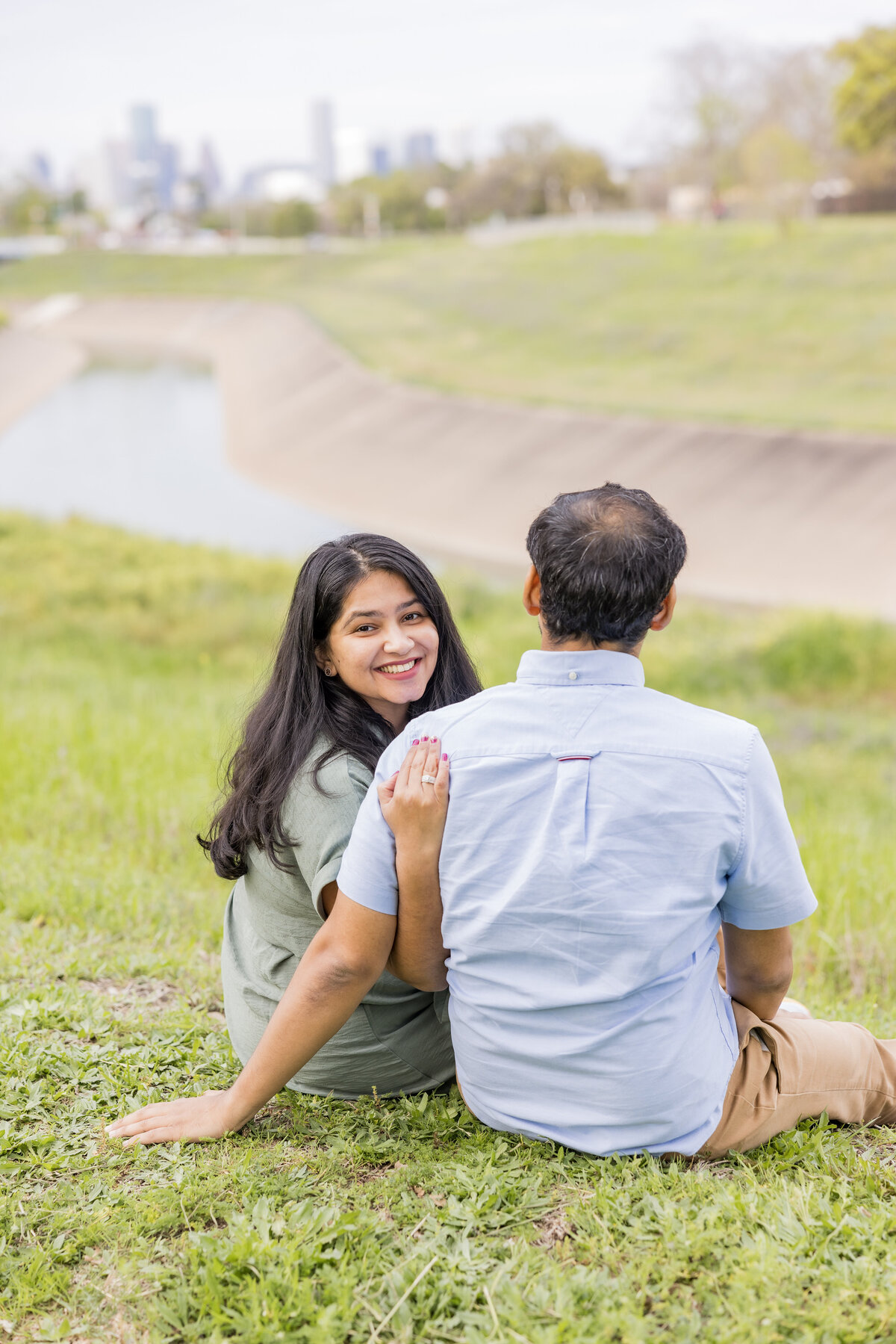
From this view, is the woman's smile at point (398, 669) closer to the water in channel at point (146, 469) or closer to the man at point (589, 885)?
the man at point (589, 885)

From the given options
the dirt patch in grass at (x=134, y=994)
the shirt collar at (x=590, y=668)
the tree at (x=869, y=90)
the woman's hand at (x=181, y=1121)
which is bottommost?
the dirt patch in grass at (x=134, y=994)

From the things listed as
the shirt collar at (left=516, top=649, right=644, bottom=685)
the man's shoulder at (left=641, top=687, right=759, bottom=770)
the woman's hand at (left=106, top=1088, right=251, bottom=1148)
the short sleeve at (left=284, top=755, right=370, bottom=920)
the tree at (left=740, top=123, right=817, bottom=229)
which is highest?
the tree at (left=740, top=123, right=817, bottom=229)

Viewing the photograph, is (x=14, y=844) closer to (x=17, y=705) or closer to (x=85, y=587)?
(x=17, y=705)

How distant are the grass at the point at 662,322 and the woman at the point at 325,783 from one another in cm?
2258

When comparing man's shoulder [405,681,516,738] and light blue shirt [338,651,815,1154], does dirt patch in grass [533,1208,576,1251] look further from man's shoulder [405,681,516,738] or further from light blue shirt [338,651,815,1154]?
man's shoulder [405,681,516,738]

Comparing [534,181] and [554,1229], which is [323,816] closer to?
[554,1229]

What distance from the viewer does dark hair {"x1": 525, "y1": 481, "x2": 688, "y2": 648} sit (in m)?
2.06

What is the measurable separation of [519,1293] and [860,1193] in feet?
2.49

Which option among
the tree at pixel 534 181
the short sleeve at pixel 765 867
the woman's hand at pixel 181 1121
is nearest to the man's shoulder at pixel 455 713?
the short sleeve at pixel 765 867

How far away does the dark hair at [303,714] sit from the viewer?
263cm

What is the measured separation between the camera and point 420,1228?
240 cm

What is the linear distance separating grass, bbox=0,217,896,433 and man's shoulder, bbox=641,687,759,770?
75.6 ft

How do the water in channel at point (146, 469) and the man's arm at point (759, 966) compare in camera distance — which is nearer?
the man's arm at point (759, 966)

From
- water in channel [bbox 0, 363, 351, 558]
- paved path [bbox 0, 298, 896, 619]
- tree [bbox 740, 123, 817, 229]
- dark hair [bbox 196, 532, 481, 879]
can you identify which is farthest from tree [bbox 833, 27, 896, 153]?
dark hair [bbox 196, 532, 481, 879]
